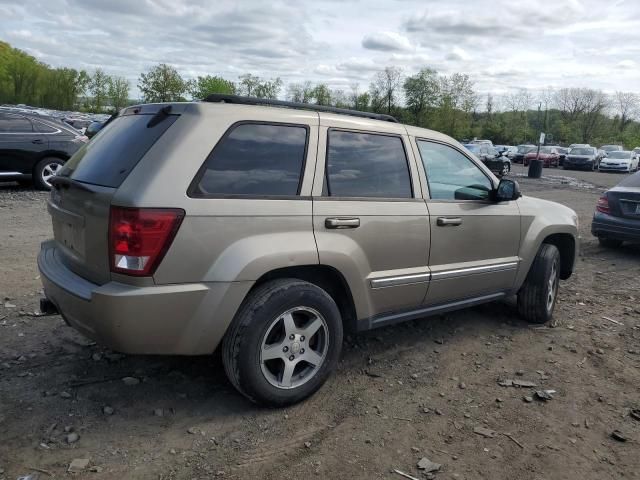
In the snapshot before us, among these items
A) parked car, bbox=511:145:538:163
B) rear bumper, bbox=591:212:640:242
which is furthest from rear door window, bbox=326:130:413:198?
parked car, bbox=511:145:538:163

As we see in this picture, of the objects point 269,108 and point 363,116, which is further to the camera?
point 363,116

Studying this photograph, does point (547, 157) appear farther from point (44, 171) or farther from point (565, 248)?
point (565, 248)

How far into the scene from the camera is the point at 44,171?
1120 centimetres

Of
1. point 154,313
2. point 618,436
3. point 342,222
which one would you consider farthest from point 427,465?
point 154,313

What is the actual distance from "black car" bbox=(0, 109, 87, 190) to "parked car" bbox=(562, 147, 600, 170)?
34.1 m

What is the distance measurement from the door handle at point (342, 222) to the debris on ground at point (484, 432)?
1.42 m

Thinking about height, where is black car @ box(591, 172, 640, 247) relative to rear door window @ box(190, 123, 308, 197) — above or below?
below

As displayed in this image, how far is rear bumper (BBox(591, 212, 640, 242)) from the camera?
8320 mm

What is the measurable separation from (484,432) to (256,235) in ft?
5.77

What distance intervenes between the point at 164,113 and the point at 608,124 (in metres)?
88.6

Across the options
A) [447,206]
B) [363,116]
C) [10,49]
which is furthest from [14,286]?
[10,49]

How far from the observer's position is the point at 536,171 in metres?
25.8

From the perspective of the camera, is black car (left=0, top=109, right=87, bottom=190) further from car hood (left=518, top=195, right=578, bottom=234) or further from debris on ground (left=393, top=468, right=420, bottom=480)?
debris on ground (left=393, top=468, right=420, bottom=480)

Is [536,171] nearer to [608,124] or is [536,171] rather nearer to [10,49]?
[608,124]
